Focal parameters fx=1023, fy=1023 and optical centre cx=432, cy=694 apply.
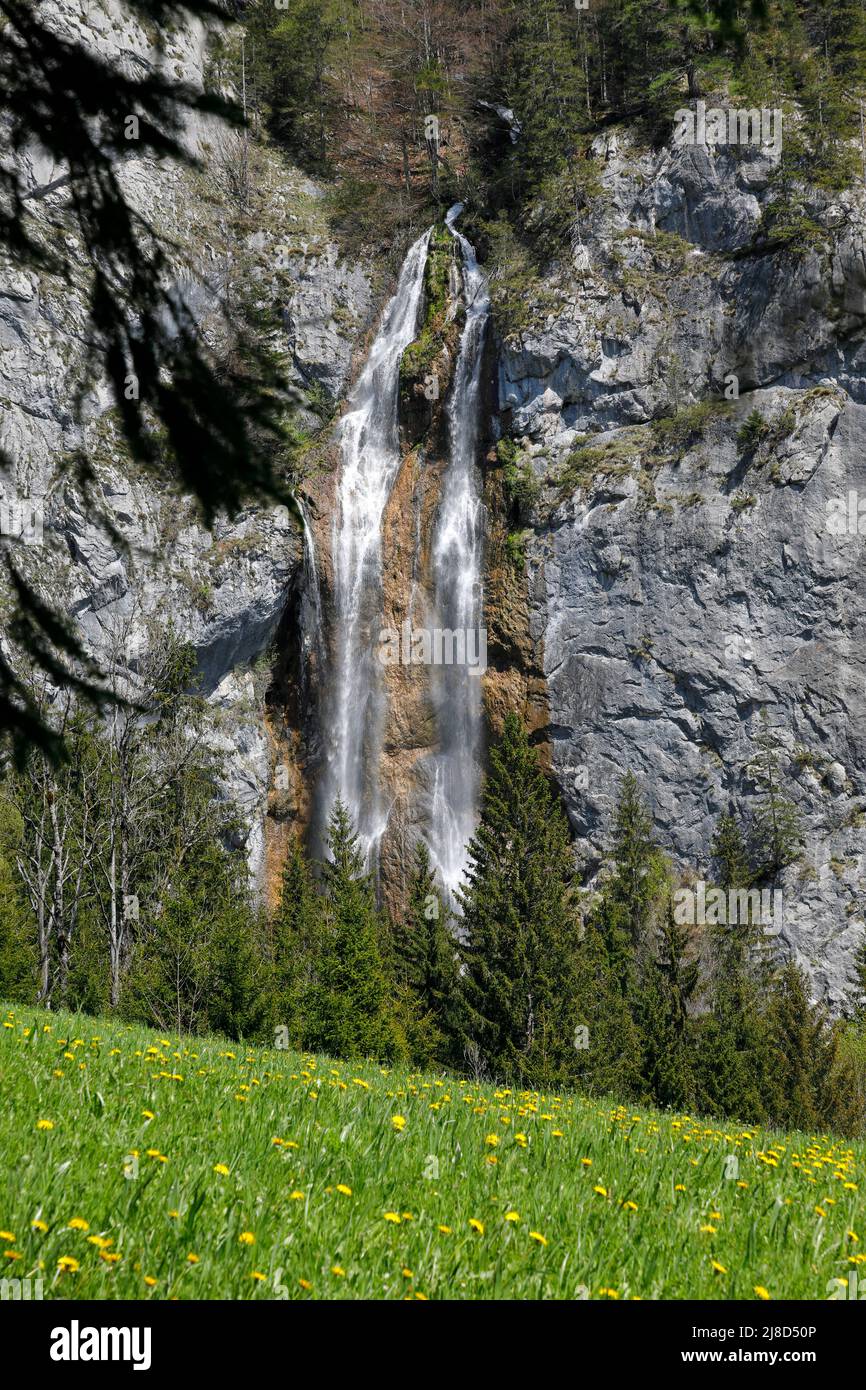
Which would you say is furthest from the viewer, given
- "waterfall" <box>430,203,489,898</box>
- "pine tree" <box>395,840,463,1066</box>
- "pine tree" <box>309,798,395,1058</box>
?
"waterfall" <box>430,203,489,898</box>

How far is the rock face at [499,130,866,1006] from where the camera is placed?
160 ft

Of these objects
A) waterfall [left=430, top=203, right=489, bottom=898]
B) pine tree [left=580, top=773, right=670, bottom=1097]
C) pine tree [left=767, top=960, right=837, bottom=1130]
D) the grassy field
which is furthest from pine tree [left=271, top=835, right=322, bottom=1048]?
the grassy field

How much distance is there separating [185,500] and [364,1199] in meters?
50.1

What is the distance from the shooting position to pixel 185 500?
168 feet

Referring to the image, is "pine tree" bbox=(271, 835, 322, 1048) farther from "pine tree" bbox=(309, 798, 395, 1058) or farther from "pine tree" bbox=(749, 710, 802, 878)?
"pine tree" bbox=(749, 710, 802, 878)

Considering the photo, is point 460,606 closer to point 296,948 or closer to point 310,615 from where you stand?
point 310,615

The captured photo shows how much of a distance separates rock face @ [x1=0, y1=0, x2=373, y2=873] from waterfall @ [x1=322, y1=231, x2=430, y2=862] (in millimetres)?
2672

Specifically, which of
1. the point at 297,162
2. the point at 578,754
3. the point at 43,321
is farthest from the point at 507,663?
the point at 297,162

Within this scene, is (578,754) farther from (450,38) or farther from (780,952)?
(450,38)

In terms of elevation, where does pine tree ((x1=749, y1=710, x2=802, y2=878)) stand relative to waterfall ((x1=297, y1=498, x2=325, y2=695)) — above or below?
below

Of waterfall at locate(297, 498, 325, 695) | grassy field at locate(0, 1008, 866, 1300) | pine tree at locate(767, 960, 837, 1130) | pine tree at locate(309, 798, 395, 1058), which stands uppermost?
waterfall at locate(297, 498, 325, 695)

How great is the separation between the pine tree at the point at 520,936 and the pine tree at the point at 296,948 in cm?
558

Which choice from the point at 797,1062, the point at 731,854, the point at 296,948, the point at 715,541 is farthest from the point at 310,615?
the point at 797,1062
